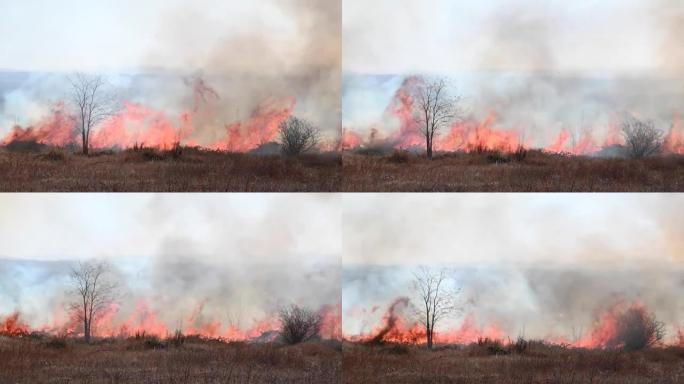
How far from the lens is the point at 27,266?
13.3 feet

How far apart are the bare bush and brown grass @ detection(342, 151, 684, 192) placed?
2.00ft

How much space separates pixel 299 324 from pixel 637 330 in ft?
5.38

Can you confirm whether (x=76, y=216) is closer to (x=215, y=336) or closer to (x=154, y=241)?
(x=154, y=241)

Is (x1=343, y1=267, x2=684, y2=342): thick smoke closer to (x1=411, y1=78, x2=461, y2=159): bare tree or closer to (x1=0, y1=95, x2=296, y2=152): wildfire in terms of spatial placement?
(x1=411, y1=78, x2=461, y2=159): bare tree

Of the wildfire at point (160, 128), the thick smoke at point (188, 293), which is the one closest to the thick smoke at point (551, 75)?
the wildfire at point (160, 128)

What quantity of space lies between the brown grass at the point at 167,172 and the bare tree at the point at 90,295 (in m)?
0.42

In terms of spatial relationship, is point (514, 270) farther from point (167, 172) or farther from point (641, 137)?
point (167, 172)

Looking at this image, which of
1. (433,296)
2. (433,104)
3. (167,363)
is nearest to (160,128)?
(167,363)

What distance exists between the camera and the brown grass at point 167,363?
4012 mm

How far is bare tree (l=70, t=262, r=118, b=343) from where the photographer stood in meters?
4.04

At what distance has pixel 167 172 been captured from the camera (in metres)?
A: 4.09

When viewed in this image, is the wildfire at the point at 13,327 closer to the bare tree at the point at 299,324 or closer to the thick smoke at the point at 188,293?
the thick smoke at the point at 188,293

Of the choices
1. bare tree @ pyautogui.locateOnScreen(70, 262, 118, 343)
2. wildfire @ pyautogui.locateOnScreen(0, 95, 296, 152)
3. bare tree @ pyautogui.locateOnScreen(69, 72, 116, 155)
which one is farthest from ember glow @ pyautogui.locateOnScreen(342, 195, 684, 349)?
bare tree @ pyautogui.locateOnScreen(69, 72, 116, 155)

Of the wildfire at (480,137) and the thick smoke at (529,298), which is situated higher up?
the wildfire at (480,137)
